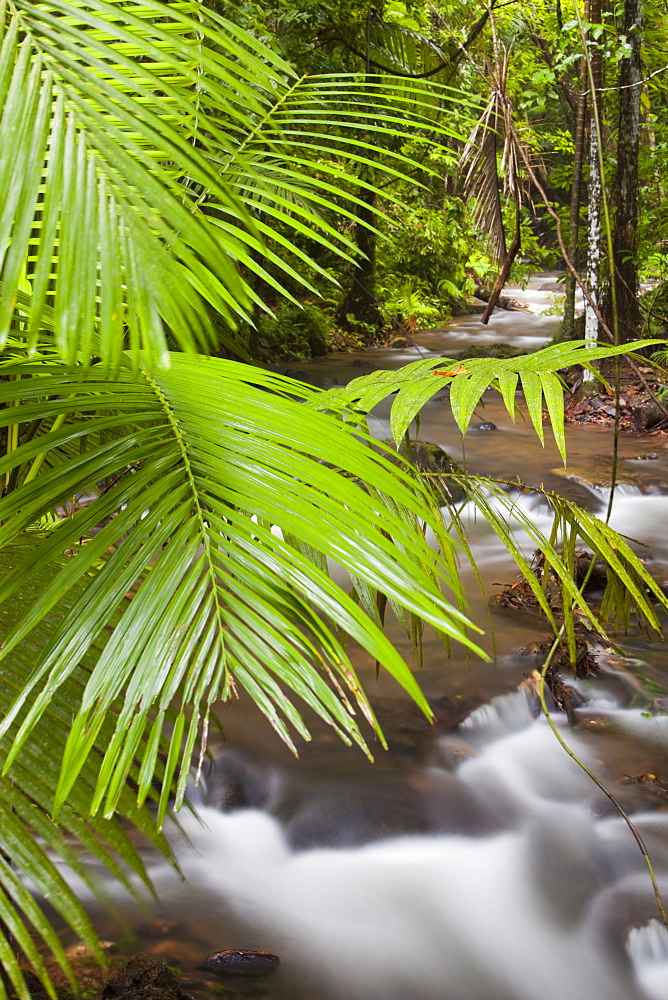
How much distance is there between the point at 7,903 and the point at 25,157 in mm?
618

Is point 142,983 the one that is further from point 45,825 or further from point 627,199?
point 627,199

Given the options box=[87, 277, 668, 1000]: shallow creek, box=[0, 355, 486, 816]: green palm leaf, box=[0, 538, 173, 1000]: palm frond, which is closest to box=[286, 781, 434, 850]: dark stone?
box=[87, 277, 668, 1000]: shallow creek

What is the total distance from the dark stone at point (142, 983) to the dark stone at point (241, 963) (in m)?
0.30

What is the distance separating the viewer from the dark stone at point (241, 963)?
6.41ft

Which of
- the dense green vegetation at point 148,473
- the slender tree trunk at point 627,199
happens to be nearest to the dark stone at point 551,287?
the slender tree trunk at point 627,199

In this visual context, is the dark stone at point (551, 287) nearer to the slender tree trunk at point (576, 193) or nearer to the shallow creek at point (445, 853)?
the slender tree trunk at point (576, 193)

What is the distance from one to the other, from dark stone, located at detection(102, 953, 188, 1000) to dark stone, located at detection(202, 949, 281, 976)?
0.98 feet

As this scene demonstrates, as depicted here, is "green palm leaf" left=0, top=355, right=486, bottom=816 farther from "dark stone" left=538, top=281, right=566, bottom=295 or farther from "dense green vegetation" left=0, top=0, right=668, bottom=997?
"dark stone" left=538, top=281, right=566, bottom=295

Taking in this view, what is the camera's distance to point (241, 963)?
6.57 ft

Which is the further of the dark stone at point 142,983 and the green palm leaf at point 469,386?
the dark stone at point 142,983

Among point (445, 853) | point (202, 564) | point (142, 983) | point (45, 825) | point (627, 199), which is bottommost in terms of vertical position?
point (445, 853)

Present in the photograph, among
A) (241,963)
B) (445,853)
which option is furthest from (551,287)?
(241,963)

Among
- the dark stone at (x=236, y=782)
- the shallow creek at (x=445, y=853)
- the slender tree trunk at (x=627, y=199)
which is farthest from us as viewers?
the slender tree trunk at (x=627, y=199)

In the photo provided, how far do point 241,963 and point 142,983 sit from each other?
43cm
